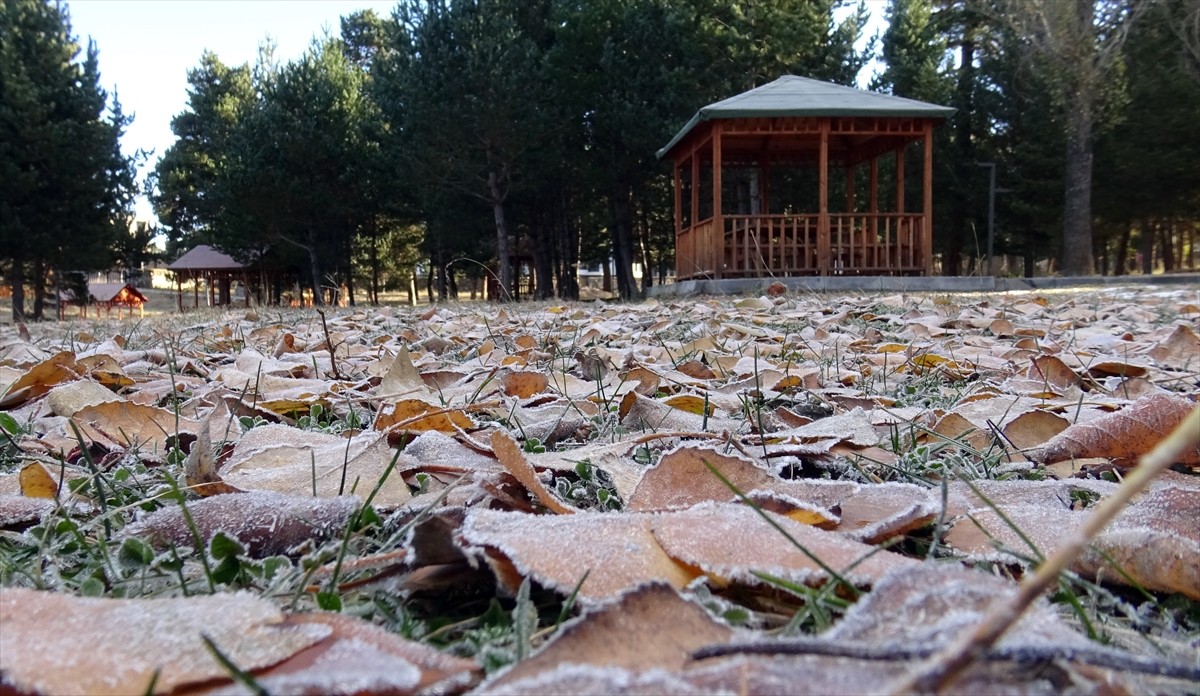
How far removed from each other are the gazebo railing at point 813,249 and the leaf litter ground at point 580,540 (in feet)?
29.4

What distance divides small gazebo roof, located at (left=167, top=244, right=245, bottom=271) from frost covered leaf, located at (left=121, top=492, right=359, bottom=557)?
3410cm

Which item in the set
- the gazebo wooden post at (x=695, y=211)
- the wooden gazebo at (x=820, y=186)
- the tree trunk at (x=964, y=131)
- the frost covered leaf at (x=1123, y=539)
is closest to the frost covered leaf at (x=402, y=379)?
the frost covered leaf at (x=1123, y=539)

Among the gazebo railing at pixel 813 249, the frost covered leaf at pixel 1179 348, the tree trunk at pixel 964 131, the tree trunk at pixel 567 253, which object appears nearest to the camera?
the frost covered leaf at pixel 1179 348

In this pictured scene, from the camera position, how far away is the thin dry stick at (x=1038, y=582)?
0.22m

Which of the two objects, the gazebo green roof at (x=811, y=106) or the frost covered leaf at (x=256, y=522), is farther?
the gazebo green roof at (x=811, y=106)

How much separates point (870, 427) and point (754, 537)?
0.62m

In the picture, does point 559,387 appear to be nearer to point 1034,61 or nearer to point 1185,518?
point 1185,518

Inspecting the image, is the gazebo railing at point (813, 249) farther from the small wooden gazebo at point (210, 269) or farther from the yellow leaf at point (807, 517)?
the small wooden gazebo at point (210, 269)

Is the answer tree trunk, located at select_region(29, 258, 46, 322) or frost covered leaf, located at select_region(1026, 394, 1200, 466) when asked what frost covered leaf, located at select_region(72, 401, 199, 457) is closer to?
frost covered leaf, located at select_region(1026, 394, 1200, 466)

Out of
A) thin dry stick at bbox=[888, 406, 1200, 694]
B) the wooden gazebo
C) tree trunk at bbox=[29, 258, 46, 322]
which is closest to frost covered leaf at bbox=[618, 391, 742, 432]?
thin dry stick at bbox=[888, 406, 1200, 694]

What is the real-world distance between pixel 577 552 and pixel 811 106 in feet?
34.4

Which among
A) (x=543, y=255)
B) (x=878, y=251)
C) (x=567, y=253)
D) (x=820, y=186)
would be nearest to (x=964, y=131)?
(x=567, y=253)

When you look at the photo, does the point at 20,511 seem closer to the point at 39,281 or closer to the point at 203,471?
the point at 203,471

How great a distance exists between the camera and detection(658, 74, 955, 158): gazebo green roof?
33.3 ft
